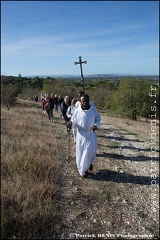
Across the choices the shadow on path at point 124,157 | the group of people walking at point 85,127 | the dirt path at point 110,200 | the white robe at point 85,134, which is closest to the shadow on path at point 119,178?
the dirt path at point 110,200

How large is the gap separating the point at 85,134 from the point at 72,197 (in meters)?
1.62

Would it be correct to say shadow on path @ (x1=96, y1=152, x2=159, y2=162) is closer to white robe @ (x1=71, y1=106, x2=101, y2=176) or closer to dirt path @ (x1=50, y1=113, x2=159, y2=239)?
dirt path @ (x1=50, y1=113, x2=159, y2=239)

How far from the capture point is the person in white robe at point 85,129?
6000 millimetres

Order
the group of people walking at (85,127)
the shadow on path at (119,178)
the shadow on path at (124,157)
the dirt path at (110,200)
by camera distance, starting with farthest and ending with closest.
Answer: the shadow on path at (124,157) < the shadow on path at (119,178) < the group of people walking at (85,127) < the dirt path at (110,200)

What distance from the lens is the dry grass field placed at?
453 centimetres

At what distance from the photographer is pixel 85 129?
20.1ft

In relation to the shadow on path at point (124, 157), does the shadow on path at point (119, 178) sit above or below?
below

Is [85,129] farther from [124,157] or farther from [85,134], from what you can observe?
[124,157]

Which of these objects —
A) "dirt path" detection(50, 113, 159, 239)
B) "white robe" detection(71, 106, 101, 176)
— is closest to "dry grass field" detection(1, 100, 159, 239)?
"dirt path" detection(50, 113, 159, 239)

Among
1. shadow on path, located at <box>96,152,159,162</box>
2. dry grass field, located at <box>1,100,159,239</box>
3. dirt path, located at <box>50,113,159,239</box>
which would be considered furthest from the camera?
shadow on path, located at <box>96,152,159,162</box>

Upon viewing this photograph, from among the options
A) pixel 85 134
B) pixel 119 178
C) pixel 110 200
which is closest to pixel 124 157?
pixel 119 178

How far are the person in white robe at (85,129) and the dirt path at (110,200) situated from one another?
68 centimetres

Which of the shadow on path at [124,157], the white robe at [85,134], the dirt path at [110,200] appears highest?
the white robe at [85,134]

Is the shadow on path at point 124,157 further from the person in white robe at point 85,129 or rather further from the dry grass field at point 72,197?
the person in white robe at point 85,129
